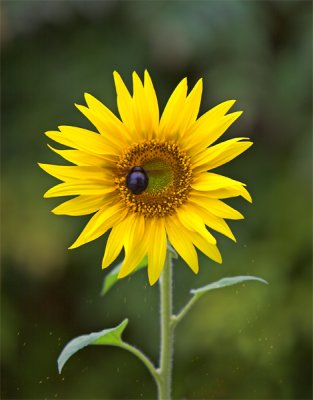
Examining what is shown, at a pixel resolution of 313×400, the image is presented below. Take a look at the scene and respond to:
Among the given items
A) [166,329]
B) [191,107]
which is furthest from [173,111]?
[166,329]

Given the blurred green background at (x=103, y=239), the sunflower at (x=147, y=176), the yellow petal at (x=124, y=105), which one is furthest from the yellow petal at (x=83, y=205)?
the blurred green background at (x=103, y=239)

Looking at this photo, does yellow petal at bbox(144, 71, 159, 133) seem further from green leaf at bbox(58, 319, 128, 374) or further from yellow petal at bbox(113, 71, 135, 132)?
green leaf at bbox(58, 319, 128, 374)

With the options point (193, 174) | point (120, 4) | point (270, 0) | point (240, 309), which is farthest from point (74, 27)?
point (193, 174)

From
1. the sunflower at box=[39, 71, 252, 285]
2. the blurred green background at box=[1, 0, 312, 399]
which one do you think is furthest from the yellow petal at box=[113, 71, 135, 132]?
the blurred green background at box=[1, 0, 312, 399]

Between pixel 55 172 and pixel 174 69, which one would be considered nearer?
pixel 55 172

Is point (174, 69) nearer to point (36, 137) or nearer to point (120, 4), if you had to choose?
point (120, 4)

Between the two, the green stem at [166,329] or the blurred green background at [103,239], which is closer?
the green stem at [166,329]

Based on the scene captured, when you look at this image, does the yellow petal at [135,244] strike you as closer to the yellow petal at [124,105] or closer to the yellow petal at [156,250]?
the yellow petal at [156,250]
